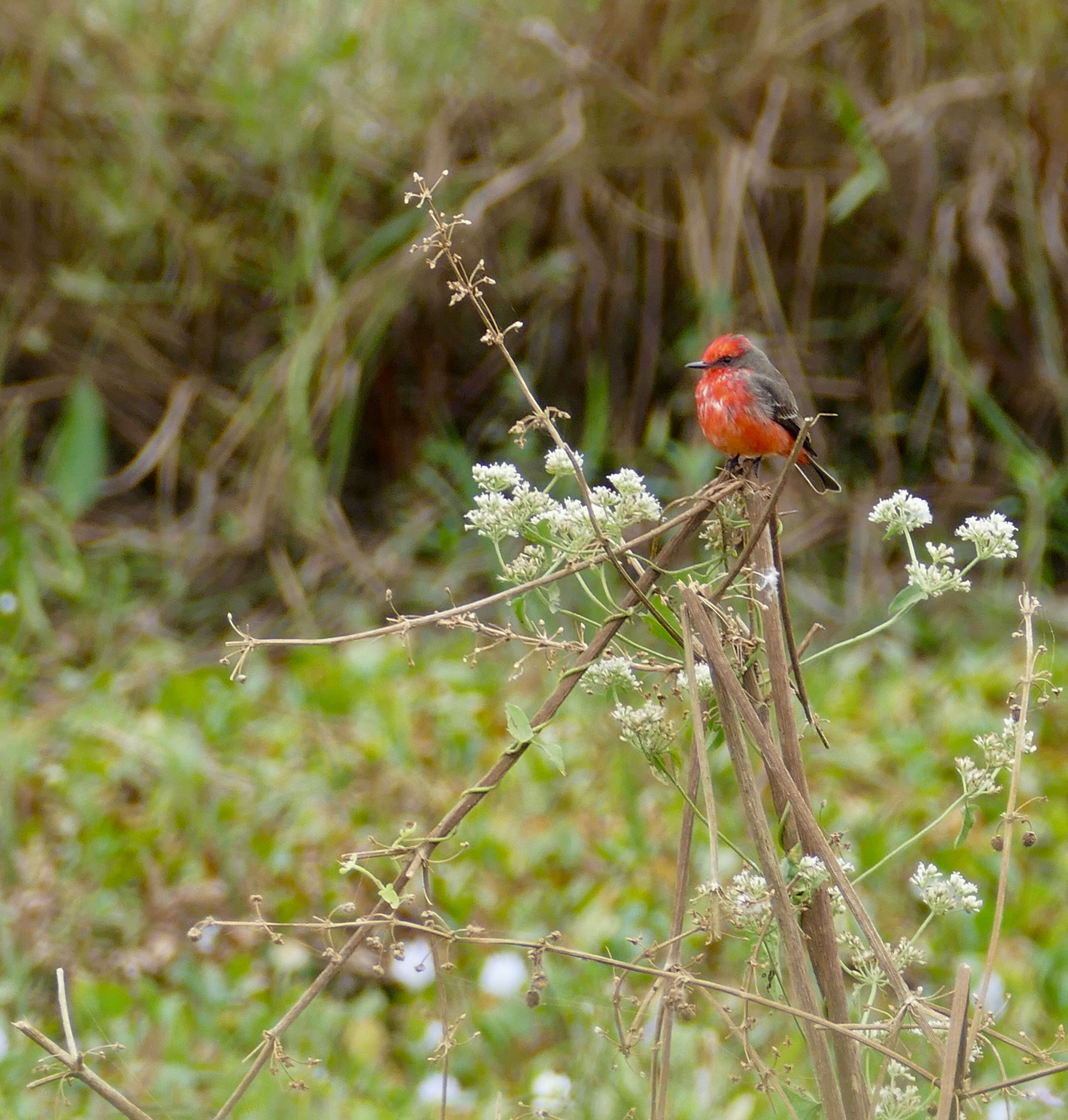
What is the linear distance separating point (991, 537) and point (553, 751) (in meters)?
0.39

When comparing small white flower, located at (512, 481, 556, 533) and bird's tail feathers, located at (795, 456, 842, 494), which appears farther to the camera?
bird's tail feathers, located at (795, 456, 842, 494)

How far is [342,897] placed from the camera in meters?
2.74

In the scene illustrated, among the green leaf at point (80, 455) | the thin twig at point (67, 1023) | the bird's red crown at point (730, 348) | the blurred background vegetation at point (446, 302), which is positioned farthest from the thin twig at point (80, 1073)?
the green leaf at point (80, 455)

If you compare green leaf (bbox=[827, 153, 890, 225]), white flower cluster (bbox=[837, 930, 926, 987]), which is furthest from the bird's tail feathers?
green leaf (bbox=[827, 153, 890, 225])

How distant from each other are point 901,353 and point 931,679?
1.11 metres

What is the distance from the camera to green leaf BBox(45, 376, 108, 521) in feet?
13.5

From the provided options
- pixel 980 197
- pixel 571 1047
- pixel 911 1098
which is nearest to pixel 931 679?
pixel 980 197

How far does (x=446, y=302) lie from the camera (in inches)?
163

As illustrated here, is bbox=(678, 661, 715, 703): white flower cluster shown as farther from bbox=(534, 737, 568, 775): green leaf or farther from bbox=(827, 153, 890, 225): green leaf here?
bbox=(827, 153, 890, 225): green leaf

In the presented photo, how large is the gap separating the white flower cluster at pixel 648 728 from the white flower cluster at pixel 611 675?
0.7 inches

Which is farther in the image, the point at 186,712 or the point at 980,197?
the point at 980,197

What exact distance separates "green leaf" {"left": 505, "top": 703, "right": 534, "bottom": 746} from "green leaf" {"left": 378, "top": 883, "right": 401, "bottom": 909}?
137 millimetres

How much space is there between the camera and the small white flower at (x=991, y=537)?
1.12m

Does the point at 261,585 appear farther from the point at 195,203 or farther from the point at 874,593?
the point at 874,593
